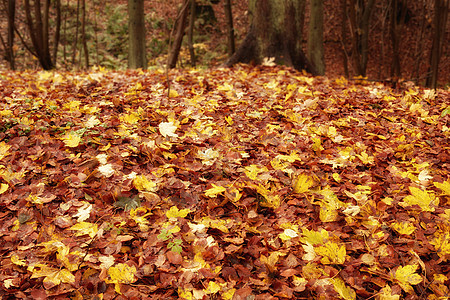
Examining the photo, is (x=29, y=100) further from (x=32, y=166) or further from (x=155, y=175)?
(x=155, y=175)

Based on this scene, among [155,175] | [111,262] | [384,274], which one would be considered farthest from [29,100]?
[384,274]

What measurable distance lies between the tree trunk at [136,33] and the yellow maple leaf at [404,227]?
5.43 meters

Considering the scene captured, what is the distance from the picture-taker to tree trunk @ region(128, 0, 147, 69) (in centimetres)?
571

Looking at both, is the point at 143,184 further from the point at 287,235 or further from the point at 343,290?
the point at 343,290

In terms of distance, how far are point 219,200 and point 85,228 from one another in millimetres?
776

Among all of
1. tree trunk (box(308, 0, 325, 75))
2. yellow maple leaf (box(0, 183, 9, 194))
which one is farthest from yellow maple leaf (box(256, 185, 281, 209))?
tree trunk (box(308, 0, 325, 75))

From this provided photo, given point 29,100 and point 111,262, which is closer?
point 111,262

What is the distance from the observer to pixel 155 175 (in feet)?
7.11

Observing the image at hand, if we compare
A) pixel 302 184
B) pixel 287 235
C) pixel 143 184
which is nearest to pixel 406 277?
pixel 287 235

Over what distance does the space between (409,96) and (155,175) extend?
3.15 meters

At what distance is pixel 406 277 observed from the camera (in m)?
1.55

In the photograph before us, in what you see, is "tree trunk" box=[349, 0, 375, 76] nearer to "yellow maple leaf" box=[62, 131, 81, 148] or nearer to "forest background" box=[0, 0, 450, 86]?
"forest background" box=[0, 0, 450, 86]

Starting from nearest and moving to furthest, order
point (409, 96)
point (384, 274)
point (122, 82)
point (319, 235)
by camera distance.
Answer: point (384, 274), point (319, 235), point (409, 96), point (122, 82)

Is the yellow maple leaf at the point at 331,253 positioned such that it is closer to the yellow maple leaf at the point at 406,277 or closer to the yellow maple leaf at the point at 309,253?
the yellow maple leaf at the point at 309,253
